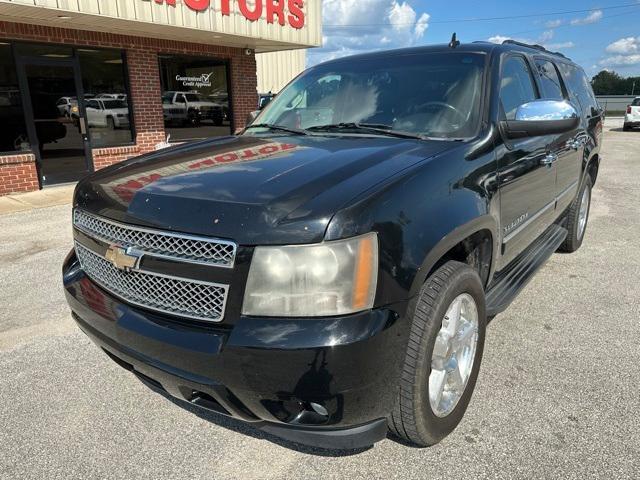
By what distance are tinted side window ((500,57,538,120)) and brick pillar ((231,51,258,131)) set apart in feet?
32.7

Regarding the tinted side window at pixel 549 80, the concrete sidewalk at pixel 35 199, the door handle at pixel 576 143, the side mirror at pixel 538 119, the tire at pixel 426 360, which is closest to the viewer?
the tire at pixel 426 360

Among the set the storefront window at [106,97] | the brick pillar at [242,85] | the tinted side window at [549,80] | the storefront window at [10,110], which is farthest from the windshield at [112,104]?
the tinted side window at [549,80]

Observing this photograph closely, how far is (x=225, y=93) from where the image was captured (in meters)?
12.9

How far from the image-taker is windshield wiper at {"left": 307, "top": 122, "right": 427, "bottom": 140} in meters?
2.80

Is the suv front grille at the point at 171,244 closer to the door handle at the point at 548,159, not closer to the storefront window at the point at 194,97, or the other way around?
the door handle at the point at 548,159

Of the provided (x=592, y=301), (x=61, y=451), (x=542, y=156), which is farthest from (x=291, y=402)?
(x=592, y=301)

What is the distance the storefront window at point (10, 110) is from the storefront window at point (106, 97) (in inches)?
49.4

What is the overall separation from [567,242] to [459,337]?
345 cm

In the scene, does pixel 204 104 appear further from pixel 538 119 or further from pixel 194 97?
pixel 538 119

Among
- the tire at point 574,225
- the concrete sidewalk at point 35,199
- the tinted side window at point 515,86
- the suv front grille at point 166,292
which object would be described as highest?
the tinted side window at point 515,86

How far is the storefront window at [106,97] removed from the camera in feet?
33.3

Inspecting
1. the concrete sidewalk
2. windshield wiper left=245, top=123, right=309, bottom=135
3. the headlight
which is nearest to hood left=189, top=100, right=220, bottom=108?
the concrete sidewalk

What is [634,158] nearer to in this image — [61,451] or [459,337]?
[459,337]

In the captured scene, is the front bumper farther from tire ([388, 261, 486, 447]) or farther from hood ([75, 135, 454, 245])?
hood ([75, 135, 454, 245])
